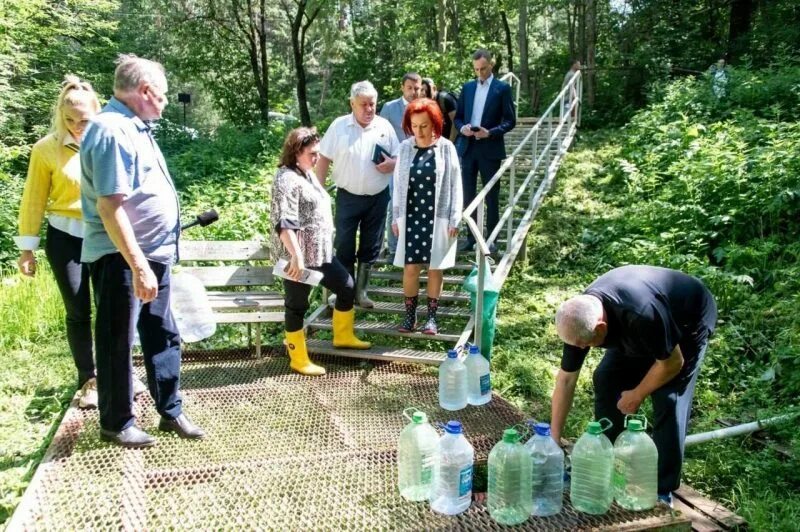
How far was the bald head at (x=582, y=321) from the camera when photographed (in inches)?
89.2

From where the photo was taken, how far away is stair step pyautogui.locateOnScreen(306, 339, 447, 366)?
4027mm

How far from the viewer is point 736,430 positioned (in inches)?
133

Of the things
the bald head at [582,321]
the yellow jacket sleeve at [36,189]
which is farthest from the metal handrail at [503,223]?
the yellow jacket sleeve at [36,189]

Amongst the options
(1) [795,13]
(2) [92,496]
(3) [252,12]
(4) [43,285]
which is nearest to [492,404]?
(2) [92,496]

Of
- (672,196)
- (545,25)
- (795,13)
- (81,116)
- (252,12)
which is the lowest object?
(672,196)

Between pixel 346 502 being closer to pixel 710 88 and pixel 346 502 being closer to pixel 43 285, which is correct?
pixel 43 285

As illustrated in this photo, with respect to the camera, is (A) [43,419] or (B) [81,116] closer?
(B) [81,116]

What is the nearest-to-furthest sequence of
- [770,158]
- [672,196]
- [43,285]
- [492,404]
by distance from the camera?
[492,404]
[43,285]
[770,158]
[672,196]

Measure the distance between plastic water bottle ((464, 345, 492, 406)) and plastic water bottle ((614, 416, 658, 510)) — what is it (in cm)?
110

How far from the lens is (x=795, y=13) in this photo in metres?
12.4

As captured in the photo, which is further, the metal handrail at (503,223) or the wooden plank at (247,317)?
the wooden plank at (247,317)

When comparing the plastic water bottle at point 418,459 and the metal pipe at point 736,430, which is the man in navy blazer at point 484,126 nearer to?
the metal pipe at point 736,430

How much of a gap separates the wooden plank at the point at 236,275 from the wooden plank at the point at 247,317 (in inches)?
11.2

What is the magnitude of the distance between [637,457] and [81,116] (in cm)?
306
